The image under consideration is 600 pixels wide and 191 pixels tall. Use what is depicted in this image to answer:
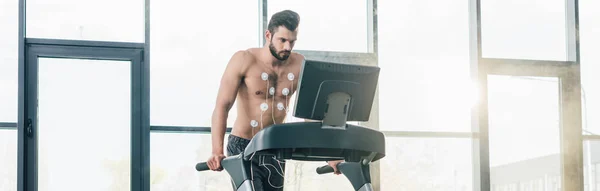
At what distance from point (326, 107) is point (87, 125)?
9.25ft

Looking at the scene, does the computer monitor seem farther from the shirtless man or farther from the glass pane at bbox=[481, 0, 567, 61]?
the glass pane at bbox=[481, 0, 567, 61]

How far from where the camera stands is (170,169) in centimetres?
510

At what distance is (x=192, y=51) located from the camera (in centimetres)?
523

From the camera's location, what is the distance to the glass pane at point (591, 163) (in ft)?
19.8

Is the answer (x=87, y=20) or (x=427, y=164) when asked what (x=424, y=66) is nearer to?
(x=427, y=164)

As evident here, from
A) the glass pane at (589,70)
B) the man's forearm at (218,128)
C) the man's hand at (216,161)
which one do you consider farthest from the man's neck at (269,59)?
the glass pane at (589,70)

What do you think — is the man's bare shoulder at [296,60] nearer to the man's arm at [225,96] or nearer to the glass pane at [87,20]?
the man's arm at [225,96]

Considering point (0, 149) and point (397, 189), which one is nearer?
point (0, 149)

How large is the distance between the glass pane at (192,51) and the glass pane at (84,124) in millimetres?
191

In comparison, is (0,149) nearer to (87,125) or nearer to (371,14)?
(87,125)

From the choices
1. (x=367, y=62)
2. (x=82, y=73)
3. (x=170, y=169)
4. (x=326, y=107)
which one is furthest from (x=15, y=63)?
(x=326, y=107)

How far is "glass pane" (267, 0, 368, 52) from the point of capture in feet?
17.9

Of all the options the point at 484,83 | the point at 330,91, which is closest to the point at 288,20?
the point at 330,91

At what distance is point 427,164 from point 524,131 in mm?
804
